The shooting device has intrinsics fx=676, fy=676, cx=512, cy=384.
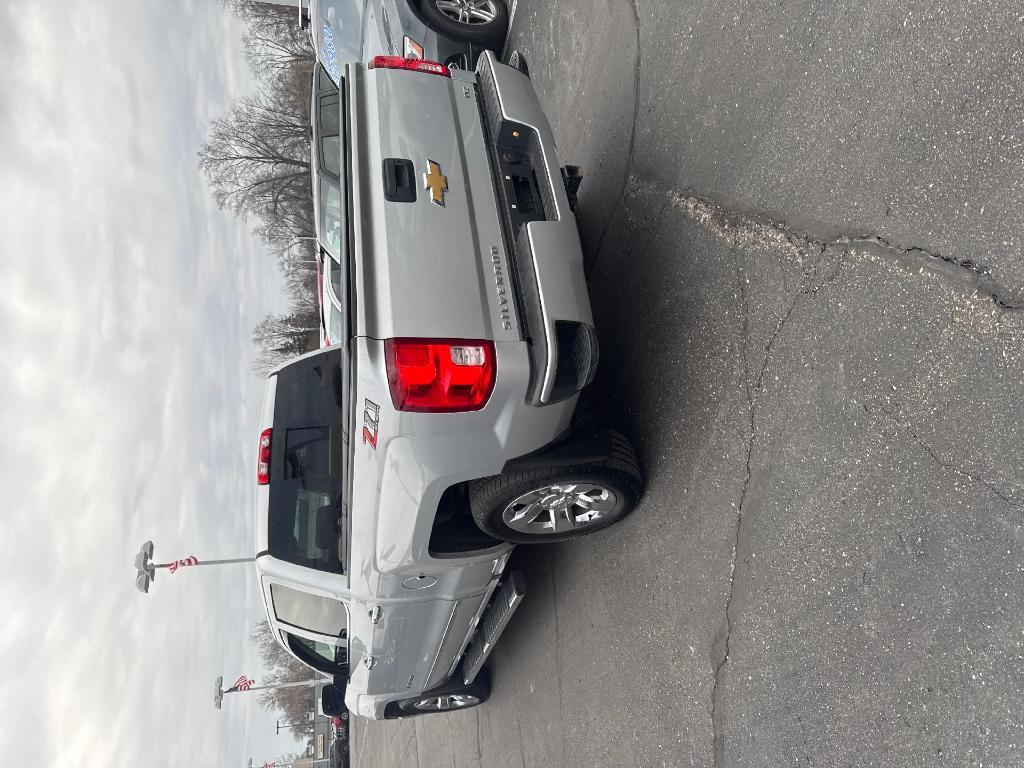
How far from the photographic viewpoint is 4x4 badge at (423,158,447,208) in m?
3.36

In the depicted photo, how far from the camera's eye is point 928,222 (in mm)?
2410

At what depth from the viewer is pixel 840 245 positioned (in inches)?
108

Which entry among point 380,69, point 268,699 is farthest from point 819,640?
point 268,699

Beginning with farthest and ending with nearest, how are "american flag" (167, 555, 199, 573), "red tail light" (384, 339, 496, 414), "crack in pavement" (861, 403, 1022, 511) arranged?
"american flag" (167, 555, 199, 573) → "red tail light" (384, 339, 496, 414) → "crack in pavement" (861, 403, 1022, 511)

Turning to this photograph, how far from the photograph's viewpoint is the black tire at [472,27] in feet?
19.4

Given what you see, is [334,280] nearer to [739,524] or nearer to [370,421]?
[370,421]

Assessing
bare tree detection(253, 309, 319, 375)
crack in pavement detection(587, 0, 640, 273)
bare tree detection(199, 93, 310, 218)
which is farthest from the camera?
bare tree detection(253, 309, 319, 375)

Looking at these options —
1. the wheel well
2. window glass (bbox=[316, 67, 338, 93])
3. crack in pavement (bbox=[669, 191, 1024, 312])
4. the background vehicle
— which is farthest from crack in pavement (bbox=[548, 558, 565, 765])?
window glass (bbox=[316, 67, 338, 93])

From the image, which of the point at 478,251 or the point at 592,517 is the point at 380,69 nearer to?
the point at 478,251

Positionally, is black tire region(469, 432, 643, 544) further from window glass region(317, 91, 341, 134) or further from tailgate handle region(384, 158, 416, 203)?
window glass region(317, 91, 341, 134)

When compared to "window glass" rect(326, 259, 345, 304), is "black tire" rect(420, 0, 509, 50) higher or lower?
higher

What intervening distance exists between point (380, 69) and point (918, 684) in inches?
150

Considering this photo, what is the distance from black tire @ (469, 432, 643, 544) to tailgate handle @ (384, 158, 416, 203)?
1480 millimetres

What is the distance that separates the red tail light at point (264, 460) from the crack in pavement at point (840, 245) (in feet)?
10.6
